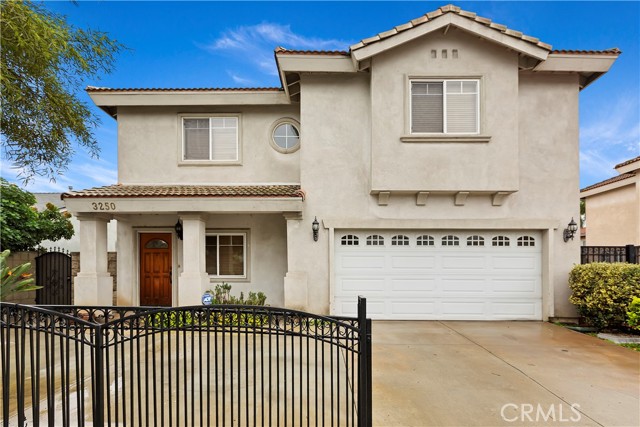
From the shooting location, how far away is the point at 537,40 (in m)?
8.39

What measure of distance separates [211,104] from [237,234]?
4.09m

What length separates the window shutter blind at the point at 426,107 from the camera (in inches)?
348

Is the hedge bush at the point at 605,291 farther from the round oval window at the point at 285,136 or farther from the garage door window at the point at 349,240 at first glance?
the round oval window at the point at 285,136

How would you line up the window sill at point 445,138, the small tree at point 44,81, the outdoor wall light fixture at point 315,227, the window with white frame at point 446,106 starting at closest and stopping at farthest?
the small tree at point 44,81, the window sill at point 445,138, the window with white frame at point 446,106, the outdoor wall light fixture at point 315,227

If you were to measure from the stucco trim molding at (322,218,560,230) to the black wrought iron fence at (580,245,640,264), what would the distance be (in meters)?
1.24

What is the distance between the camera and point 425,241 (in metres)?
9.37

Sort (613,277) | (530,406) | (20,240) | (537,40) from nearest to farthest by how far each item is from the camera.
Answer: (530,406) < (613,277) < (537,40) < (20,240)

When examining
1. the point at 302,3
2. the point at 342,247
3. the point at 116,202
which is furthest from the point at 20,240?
the point at 302,3

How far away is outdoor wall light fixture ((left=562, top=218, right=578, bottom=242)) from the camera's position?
29.3 feet

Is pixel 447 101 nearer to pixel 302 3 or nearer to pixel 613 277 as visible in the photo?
pixel 613 277

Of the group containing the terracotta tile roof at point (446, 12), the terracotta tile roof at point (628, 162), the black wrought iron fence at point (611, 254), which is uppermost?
the terracotta tile roof at point (446, 12)

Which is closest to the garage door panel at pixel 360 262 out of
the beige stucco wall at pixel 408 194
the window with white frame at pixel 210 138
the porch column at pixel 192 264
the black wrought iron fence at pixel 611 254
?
the beige stucco wall at pixel 408 194

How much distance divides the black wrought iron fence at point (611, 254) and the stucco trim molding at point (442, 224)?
48.7 inches
